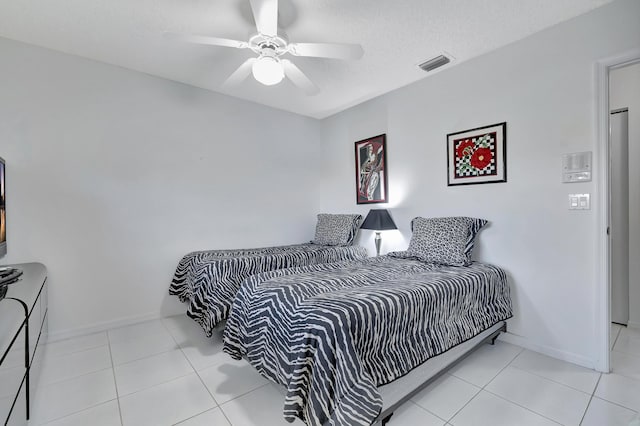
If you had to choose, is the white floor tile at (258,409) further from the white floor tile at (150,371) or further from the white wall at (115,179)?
the white wall at (115,179)

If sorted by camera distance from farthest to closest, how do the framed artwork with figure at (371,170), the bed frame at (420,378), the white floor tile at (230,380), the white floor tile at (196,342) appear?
the framed artwork with figure at (371,170), the white floor tile at (196,342), the white floor tile at (230,380), the bed frame at (420,378)

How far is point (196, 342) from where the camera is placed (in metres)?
2.40

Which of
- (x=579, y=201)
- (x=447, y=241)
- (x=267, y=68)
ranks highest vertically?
(x=267, y=68)

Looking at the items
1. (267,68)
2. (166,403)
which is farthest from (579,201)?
(166,403)

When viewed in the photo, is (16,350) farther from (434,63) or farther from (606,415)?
(434,63)

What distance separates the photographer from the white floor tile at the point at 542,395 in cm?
150

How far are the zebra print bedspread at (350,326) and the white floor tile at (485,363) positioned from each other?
0.87ft

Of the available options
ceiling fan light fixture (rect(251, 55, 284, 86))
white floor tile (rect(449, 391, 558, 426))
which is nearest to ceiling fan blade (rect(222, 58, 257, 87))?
ceiling fan light fixture (rect(251, 55, 284, 86))

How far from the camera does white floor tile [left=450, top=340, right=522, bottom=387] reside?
1.84m

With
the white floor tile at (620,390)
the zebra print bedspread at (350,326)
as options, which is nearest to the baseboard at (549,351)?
the white floor tile at (620,390)

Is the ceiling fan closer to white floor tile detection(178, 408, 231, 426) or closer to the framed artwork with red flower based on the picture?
the framed artwork with red flower

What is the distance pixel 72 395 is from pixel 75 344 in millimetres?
859

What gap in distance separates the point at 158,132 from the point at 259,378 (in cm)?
254

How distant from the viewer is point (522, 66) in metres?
2.27
